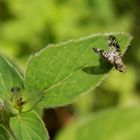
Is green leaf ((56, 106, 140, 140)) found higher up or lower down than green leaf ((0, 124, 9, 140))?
lower down

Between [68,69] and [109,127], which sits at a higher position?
[68,69]

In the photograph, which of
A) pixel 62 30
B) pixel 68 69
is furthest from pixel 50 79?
pixel 62 30

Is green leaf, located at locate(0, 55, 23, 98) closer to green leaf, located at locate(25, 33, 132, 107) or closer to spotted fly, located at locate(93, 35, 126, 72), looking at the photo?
green leaf, located at locate(25, 33, 132, 107)

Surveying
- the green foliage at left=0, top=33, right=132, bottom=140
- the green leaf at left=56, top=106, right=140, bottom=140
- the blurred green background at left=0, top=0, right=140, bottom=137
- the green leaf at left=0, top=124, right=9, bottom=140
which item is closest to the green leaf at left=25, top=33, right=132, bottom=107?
the green foliage at left=0, top=33, right=132, bottom=140

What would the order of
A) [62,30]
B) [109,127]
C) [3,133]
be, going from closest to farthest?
[3,133] → [109,127] → [62,30]

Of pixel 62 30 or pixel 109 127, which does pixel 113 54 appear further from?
pixel 62 30

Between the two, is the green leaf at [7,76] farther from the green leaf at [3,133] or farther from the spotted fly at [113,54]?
the spotted fly at [113,54]

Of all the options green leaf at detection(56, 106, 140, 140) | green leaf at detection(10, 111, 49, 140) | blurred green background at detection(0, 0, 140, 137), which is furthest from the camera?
blurred green background at detection(0, 0, 140, 137)
